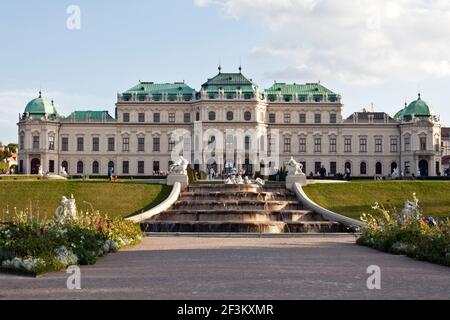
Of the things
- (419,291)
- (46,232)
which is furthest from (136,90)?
(419,291)

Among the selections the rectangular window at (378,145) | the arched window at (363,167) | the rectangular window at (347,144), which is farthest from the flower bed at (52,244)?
the rectangular window at (378,145)

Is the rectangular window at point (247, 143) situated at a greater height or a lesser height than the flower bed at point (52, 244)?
greater

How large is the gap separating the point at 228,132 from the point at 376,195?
178 ft

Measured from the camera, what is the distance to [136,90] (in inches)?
4173

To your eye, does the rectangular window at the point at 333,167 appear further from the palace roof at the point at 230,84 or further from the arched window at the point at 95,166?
the arched window at the point at 95,166

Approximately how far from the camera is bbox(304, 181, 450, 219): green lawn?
147ft

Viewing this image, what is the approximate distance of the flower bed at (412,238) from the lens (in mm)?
22031

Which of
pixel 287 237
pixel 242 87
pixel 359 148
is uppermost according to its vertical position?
pixel 242 87

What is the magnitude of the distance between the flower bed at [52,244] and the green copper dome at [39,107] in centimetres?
8056

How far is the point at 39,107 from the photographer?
104938 mm

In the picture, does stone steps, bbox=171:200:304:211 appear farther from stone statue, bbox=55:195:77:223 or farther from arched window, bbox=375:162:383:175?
arched window, bbox=375:162:383:175

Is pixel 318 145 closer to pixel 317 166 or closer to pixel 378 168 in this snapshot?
pixel 317 166

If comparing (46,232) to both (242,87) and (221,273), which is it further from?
(242,87)
